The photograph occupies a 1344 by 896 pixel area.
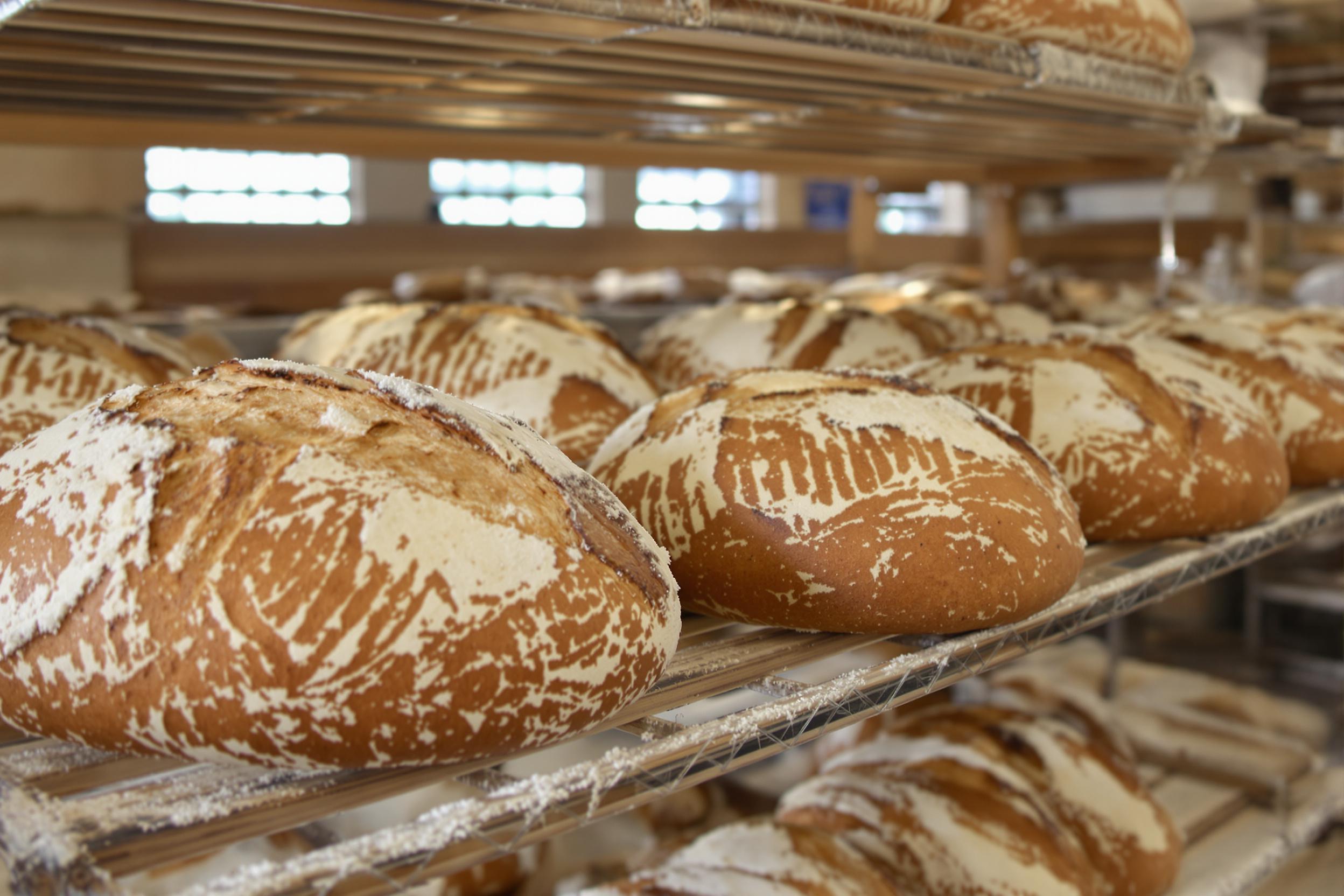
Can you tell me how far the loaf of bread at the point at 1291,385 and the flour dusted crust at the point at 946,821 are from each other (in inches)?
20.7

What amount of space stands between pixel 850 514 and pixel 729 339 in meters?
0.65

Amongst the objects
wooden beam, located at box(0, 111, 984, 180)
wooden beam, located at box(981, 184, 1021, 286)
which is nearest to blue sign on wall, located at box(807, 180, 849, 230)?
wooden beam, located at box(981, 184, 1021, 286)

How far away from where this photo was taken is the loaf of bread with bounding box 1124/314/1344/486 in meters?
→ 1.46

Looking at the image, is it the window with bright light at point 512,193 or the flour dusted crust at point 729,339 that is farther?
the window with bright light at point 512,193

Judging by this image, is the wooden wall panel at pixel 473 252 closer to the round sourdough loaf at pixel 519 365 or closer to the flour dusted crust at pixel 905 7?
the round sourdough loaf at pixel 519 365

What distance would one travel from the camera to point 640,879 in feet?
3.84

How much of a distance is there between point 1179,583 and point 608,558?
0.69 m

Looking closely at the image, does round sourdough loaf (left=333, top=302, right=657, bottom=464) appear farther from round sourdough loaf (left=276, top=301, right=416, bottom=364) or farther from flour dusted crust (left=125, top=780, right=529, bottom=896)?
flour dusted crust (left=125, top=780, right=529, bottom=896)

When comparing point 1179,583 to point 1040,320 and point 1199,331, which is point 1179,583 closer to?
point 1199,331

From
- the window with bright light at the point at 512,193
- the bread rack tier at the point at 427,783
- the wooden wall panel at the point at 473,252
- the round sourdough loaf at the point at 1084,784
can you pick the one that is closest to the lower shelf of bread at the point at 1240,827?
the round sourdough loaf at the point at 1084,784

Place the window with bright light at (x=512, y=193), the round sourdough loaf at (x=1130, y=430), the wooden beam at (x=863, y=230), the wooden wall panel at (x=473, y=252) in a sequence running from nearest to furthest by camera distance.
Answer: the round sourdough loaf at (x=1130, y=430) → the wooden wall panel at (x=473, y=252) → the wooden beam at (x=863, y=230) → the window with bright light at (x=512, y=193)

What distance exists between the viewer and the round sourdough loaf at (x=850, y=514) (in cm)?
87

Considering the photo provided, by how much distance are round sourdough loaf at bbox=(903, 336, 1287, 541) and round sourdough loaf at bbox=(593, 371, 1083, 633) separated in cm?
20

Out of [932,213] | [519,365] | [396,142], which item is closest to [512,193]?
[932,213]
